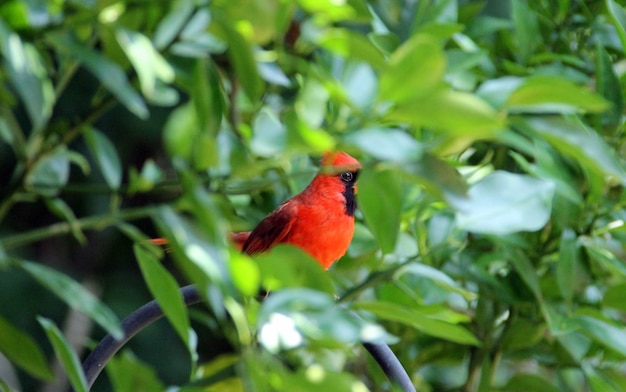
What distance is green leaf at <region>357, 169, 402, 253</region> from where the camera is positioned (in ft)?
2.30

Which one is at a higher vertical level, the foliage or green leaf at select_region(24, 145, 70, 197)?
the foliage

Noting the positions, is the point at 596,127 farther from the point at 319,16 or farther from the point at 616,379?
the point at 319,16

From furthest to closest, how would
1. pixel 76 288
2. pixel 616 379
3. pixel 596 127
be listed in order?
pixel 616 379 < pixel 596 127 < pixel 76 288

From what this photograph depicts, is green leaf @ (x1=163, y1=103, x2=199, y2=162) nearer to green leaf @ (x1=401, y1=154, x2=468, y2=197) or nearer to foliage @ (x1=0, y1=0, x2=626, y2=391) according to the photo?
foliage @ (x1=0, y1=0, x2=626, y2=391)

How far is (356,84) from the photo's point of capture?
734 millimetres

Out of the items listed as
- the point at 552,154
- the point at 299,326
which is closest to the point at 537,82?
the point at 299,326

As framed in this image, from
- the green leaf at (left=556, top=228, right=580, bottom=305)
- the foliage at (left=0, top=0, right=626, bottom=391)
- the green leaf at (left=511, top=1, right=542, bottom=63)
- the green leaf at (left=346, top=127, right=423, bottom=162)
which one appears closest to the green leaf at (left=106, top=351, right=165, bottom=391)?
the foliage at (left=0, top=0, right=626, bottom=391)

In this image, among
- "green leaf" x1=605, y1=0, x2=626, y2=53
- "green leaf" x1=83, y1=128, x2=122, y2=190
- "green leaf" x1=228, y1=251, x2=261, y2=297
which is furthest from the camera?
"green leaf" x1=605, y1=0, x2=626, y2=53

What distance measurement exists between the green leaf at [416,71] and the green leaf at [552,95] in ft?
0.18

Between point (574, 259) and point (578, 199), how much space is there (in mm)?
97

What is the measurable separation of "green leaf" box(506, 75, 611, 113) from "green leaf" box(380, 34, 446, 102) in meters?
0.06

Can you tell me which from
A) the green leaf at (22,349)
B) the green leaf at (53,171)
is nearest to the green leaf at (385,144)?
the green leaf at (22,349)

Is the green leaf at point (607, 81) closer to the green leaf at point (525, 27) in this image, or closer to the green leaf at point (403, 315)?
the green leaf at point (525, 27)

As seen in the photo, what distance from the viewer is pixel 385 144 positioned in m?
0.62
